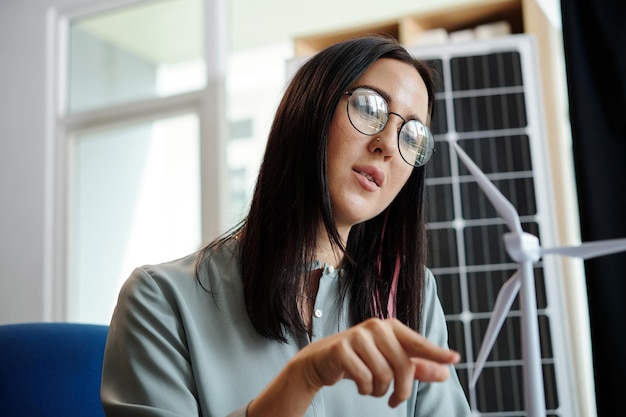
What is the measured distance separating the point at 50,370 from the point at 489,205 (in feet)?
7.54

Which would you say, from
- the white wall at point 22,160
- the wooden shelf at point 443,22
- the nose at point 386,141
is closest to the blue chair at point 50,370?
the nose at point 386,141

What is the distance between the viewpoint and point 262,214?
126 cm

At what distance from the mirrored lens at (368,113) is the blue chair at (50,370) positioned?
2.15 feet

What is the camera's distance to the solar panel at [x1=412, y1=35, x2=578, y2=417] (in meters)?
3.14

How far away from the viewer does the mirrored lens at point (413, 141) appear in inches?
47.1

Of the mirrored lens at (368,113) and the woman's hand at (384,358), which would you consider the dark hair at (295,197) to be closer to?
the mirrored lens at (368,113)

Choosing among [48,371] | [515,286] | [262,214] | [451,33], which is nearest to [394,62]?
[262,214]

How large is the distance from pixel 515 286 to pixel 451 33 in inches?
119

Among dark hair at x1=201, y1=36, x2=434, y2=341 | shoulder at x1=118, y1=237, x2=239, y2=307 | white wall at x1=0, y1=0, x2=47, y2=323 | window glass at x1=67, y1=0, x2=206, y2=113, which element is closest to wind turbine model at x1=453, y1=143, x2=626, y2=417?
dark hair at x1=201, y1=36, x2=434, y2=341

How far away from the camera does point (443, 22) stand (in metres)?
3.69

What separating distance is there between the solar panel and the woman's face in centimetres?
204

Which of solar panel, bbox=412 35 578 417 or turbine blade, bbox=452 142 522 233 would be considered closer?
turbine blade, bbox=452 142 522 233

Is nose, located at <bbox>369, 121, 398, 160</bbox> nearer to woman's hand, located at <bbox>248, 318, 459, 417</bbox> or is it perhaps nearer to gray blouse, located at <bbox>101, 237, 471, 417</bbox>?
gray blouse, located at <bbox>101, 237, 471, 417</bbox>

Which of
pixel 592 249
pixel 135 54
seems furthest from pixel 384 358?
pixel 135 54
